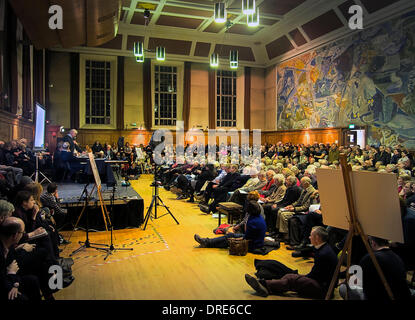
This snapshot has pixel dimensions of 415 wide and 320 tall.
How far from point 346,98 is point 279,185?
10.4m

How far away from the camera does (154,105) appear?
1978 cm

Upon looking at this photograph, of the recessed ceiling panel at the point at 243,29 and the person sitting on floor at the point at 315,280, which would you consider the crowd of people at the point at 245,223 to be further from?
the recessed ceiling panel at the point at 243,29

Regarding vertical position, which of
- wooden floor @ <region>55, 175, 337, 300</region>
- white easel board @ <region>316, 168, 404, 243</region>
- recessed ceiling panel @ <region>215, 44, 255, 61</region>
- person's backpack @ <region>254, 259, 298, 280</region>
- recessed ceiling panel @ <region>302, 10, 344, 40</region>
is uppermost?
recessed ceiling panel @ <region>215, 44, 255, 61</region>

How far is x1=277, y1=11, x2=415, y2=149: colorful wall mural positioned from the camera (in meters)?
11.9

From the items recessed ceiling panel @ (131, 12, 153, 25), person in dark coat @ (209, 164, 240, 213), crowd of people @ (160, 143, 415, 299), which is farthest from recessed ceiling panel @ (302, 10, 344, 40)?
person in dark coat @ (209, 164, 240, 213)

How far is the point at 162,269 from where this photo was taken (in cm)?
426

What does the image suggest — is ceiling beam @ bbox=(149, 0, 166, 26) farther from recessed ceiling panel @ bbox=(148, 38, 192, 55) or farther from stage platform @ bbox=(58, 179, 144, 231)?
stage platform @ bbox=(58, 179, 144, 231)

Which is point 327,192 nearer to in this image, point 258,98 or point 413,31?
point 413,31

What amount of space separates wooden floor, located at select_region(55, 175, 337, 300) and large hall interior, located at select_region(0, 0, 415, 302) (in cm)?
3

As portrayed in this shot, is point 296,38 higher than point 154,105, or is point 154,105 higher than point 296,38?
point 296,38

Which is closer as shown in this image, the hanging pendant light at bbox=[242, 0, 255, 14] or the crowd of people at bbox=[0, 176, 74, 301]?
the crowd of people at bbox=[0, 176, 74, 301]

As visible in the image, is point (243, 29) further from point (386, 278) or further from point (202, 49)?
point (386, 278)

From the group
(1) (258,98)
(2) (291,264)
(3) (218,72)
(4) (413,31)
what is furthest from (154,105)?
(2) (291,264)
